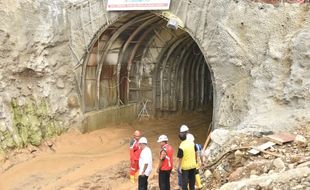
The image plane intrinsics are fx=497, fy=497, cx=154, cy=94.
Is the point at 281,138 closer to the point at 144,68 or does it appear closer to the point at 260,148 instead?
the point at 260,148

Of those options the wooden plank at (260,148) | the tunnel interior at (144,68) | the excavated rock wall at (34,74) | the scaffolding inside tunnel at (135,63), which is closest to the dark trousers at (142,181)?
the wooden plank at (260,148)

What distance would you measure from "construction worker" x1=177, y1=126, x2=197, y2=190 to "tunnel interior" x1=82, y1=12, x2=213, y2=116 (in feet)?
22.0

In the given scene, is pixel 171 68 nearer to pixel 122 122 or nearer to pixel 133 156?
pixel 122 122

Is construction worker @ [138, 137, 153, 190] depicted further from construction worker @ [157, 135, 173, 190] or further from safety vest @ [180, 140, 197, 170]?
safety vest @ [180, 140, 197, 170]

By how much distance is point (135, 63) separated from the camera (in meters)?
18.3

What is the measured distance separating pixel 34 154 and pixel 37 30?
3.58 meters

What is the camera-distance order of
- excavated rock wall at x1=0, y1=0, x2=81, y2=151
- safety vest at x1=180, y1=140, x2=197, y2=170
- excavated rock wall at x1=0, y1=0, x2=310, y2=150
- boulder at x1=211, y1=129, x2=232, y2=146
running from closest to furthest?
safety vest at x1=180, y1=140, x2=197, y2=170 → boulder at x1=211, y1=129, x2=232, y2=146 → excavated rock wall at x1=0, y1=0, x2=310, y2=150 → excavated rock wall at x1=0, y1=0, x2=81, y2=151

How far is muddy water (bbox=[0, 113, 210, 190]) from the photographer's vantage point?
486 inches

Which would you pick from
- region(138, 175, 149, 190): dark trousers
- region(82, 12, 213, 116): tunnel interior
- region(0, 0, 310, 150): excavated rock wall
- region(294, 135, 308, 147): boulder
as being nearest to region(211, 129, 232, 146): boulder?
region(0, 0, 310, 150): excavated rock wall

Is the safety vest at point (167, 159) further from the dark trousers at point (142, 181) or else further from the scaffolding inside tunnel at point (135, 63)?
the scaffolding inside tunnel at point (135, 63)

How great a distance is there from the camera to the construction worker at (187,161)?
9234 mm

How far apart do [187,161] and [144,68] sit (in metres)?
→ 9.56

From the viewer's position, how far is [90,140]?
15523 mm

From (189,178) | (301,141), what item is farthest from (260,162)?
(189,178)
